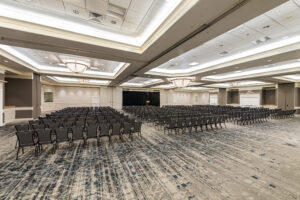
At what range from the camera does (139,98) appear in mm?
26391

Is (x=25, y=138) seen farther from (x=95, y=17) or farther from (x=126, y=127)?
(x=95, y=17)

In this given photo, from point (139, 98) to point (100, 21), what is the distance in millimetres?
22282

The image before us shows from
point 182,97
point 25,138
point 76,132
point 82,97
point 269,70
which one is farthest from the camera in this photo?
point 182,97

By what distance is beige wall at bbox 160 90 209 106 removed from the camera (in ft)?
86.0

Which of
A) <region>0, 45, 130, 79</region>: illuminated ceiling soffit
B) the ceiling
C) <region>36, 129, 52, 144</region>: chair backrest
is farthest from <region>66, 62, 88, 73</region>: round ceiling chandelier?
<region>36, 129, 52, 144</region>: chair backrest

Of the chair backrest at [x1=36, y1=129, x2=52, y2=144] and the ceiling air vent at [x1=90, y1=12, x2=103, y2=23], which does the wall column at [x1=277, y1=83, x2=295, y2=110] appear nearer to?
the ceiling air vent at [x1=90, y1=12, x2=103, y2=23]

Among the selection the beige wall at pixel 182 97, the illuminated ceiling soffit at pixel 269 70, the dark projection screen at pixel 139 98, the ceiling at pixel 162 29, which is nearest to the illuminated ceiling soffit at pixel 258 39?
the ceiling at pixel 162 29

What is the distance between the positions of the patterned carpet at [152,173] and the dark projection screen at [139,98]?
68.8ft

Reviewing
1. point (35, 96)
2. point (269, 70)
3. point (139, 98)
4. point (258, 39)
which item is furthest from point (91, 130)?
point (139, 98)

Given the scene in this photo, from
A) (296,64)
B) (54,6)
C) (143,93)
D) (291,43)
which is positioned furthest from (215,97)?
(54,6)

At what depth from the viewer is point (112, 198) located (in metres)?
2.19

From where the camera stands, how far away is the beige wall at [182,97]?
26.2 m

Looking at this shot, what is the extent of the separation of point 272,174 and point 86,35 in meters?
7.08

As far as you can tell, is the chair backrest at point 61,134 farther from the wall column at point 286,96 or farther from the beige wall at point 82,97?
the wall column at point 286,96
